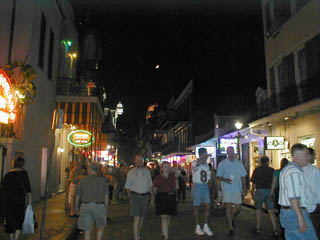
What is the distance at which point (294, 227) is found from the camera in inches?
152

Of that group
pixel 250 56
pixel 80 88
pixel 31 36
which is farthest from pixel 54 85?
pixel 250 56

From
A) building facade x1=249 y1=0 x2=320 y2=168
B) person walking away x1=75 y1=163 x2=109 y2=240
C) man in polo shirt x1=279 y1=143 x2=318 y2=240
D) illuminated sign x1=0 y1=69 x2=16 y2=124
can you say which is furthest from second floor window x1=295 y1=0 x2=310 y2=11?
person walking away x1=75 y1=163 x2=109 y2=240

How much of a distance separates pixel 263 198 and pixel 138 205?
10.6 ft

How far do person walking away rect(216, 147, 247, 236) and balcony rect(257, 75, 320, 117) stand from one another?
5.85 meters

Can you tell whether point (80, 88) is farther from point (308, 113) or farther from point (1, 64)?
point (308, 113)

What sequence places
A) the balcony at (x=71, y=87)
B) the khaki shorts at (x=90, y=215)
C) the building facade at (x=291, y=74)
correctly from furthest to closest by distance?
the balcony at (x=71, y=87)
the building facade at (x=291, y=74)
the khaki shorts at (x=90, y=215)

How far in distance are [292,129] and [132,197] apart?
10.5 metres

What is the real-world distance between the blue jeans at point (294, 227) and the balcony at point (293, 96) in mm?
9277

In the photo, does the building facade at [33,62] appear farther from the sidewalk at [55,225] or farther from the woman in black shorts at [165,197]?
the woman in black shorts at [165,197]

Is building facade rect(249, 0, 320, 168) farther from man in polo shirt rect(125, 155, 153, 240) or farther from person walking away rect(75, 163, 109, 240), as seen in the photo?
person walking away rect(75, 163, 109, 240)

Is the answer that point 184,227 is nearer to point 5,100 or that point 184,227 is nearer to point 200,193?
point 200,193

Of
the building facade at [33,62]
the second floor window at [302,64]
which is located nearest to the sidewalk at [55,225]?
the building facade at [33,62]

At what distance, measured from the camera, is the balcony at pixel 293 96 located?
12.5m

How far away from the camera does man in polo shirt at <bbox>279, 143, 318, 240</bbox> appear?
378cm
